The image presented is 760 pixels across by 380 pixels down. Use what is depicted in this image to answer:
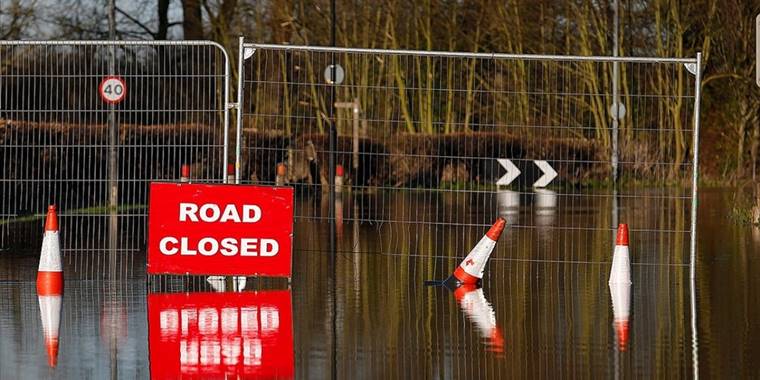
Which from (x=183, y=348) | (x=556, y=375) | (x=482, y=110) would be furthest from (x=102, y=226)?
(x=556, y=375)

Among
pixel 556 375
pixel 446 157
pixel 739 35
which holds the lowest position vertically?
pixel 556 375

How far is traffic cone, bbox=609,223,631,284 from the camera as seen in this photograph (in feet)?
48.8

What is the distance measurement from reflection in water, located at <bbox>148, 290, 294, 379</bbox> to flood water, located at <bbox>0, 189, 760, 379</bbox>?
0.02m

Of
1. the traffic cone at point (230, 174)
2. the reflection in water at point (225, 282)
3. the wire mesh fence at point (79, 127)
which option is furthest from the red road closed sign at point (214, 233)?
the traffic cone at point (230, 174)

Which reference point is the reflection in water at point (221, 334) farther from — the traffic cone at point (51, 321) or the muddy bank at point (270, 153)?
→ the muddy bank at point (270, 153)

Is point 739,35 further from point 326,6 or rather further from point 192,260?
point 192,260

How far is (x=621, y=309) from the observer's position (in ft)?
42.5

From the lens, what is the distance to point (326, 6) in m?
47.7

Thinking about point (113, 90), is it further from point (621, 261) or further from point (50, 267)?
point (621, 261)

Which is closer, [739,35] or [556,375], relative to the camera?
[556,375]

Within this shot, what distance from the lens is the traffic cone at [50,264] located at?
13.8m

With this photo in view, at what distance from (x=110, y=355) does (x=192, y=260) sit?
14.5 ft

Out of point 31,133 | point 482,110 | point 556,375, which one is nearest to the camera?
point 556,375

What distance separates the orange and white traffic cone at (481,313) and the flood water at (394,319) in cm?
2
